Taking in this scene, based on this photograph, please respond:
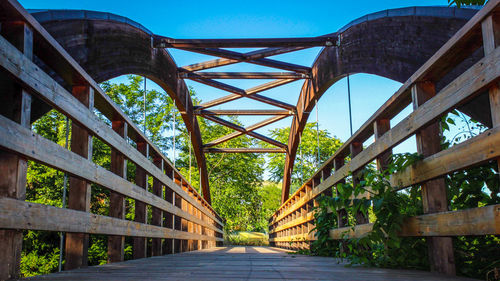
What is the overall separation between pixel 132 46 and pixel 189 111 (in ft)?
18.2

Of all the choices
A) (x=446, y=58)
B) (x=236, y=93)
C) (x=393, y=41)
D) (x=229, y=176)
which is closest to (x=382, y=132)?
(x=446, y=58)

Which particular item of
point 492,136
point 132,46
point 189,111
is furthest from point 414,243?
point 189,111

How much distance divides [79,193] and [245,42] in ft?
16.2

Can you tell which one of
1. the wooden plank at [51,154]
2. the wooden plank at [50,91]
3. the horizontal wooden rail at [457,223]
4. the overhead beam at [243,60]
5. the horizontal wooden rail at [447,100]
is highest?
the overhead beam at [243,60]

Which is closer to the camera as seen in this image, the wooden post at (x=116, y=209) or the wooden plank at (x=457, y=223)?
the wooden plank at (x=457, y=223)

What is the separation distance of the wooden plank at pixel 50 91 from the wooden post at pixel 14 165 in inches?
3.0

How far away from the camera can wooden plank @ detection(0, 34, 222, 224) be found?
1754 millimetres

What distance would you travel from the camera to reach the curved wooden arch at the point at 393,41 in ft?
15.3

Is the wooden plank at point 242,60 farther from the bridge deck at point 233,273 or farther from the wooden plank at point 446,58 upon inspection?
the bridge deck at point 233,273

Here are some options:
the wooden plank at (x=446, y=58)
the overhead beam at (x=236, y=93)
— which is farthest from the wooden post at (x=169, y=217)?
the overhead beam at (x=236, y=93)

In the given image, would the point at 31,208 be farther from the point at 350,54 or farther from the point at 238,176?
the point at 238,176

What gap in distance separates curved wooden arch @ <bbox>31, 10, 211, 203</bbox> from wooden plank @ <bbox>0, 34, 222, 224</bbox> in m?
1.27

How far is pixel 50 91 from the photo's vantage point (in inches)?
83.0

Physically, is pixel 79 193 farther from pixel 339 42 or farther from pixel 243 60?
pixel 243 60
